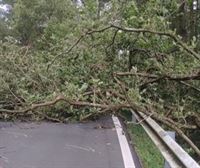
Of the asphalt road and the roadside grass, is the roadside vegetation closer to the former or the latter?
the asphalt road

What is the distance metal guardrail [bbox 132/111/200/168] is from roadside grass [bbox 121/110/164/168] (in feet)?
1.71

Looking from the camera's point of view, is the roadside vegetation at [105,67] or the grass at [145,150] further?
the roadside vegetation at [105,67]

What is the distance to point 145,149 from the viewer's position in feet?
27.2

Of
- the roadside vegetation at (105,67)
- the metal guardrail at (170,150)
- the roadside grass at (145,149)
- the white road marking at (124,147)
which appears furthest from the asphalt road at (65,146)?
the metal guardrail at (170,150)

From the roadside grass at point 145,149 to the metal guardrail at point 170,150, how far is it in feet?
1.71

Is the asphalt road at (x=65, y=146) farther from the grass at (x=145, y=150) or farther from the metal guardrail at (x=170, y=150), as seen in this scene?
the metal guardrail at (x=170, y=150)

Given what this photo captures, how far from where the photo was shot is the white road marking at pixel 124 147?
6777mm

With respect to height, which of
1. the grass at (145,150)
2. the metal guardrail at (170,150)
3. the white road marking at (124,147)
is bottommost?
the grass at (145,150)

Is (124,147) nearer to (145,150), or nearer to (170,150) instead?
(145,150)

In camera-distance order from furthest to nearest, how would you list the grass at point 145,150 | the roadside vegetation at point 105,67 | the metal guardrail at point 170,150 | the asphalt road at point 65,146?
1. the roadside vegetation at point 105,67
2. the grass at point 145,150
3. the asphalt road at point 65,146
4. the metal guardrail at point 170,150

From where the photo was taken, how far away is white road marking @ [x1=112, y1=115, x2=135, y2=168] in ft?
22.2

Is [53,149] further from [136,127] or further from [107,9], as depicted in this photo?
[107,9]

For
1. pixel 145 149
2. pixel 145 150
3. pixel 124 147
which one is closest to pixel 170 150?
pixel 124 147

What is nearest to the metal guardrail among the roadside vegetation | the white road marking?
the white road marking
